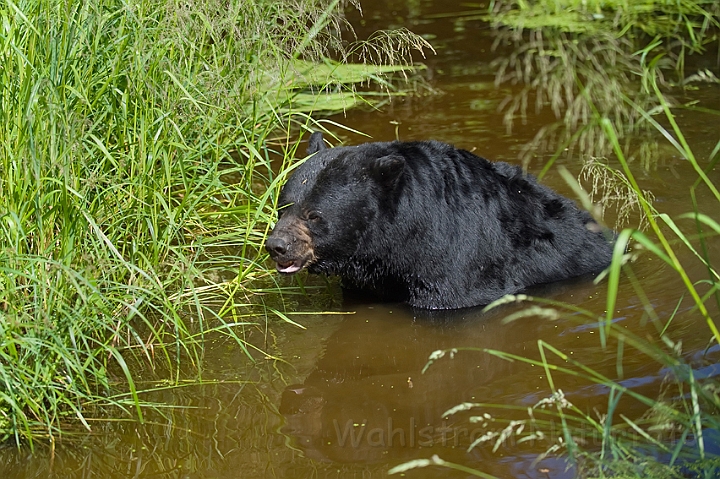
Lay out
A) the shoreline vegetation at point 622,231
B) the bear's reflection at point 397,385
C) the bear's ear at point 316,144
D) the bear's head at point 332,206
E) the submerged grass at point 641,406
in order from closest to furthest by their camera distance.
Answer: the submerged grass at point 641,406
the shoreline vegetation at point 622,231
the bear's reflection at point 397,385
the bear's head at point 332,206
the bear's ear at point 316,144

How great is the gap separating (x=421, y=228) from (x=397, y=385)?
1.27m

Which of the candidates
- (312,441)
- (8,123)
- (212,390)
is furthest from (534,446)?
(8,123)

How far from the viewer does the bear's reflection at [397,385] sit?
4.05m

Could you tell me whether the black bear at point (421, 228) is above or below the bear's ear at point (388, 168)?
below

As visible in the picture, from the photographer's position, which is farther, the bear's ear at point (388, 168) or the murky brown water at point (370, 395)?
the bear's ear at point (388, 168)

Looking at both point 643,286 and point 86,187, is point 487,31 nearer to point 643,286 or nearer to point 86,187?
point 643,286

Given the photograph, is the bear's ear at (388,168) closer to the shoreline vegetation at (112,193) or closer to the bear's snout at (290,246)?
the bear's snout at (290,246)

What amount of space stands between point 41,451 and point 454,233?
2706 millimetres

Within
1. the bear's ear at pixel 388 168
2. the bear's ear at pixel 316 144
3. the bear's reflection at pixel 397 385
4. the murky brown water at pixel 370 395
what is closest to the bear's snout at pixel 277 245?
the murky brown water at pixel 370 395

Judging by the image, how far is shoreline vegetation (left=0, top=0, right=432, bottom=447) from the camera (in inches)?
163

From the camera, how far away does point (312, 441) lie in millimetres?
4141

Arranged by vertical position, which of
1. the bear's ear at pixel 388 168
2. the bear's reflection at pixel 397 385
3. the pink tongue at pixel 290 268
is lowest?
the bear's reflection at pixel 397 385

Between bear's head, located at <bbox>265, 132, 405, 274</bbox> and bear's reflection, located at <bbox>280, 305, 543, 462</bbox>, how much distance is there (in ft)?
1.45

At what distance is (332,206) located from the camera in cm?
543
